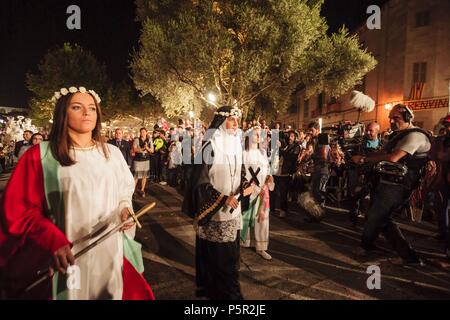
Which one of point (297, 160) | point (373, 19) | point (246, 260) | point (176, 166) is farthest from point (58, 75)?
point (246, 260)

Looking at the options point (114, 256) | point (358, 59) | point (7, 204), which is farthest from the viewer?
point (358, 59)

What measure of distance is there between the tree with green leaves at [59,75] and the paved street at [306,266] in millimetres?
31341

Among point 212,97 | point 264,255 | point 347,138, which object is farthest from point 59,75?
point 264,255

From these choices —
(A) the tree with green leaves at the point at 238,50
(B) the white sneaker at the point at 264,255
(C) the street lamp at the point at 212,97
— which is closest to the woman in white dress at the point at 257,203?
(B) the white sneaker at the point at 264,255

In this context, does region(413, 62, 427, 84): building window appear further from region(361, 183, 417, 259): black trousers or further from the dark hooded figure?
the dark hooded figure

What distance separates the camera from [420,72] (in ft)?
69.3

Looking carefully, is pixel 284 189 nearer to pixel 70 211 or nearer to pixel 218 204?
pixel 218 204

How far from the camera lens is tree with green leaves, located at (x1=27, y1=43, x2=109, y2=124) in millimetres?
33062

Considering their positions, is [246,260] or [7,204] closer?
[7,204]

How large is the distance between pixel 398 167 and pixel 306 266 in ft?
5.88

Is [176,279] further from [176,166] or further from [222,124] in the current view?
[176,166]

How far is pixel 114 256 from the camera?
2.25 meters

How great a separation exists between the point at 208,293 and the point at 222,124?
1.78 metres

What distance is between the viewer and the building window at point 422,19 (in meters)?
20.7
